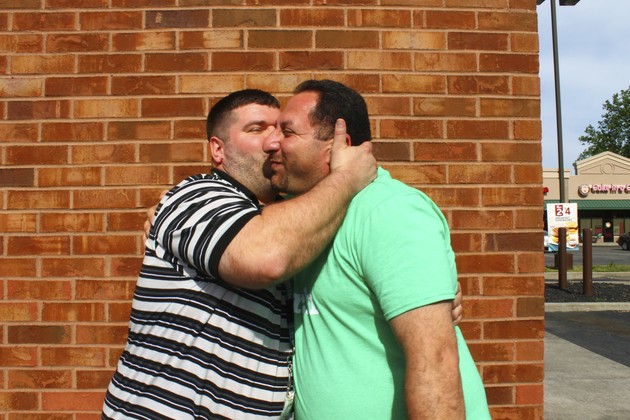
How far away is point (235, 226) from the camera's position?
165 cm

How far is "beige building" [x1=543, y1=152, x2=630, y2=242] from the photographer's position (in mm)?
45656

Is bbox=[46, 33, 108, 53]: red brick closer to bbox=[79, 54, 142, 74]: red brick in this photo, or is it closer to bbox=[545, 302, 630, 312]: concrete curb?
bbox=[79, 54, 142, 74]: red brick

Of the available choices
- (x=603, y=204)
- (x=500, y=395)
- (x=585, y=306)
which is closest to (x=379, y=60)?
(x=500, y=395)

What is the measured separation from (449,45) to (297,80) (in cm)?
73

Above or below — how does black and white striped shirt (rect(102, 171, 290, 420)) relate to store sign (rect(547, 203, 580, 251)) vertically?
below

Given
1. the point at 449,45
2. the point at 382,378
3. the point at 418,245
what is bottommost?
the point at 382,378

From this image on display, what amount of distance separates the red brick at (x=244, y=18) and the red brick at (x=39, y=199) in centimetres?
106

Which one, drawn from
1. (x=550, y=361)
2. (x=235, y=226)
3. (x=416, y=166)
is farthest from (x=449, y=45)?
(x=550, y=361)

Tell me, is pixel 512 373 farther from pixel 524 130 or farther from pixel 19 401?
pixel 19 401

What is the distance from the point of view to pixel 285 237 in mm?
1602

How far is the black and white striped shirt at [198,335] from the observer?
67.9 inches

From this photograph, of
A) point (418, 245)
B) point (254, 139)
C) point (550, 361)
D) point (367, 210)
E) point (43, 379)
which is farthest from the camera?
point (550, 361)

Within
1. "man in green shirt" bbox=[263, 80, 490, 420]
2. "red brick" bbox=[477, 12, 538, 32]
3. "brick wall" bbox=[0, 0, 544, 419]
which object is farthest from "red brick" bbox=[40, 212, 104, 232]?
"red brick" bbox=[477, 12, 538, 32]

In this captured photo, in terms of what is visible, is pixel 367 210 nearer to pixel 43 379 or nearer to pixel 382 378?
pixel 382 378
